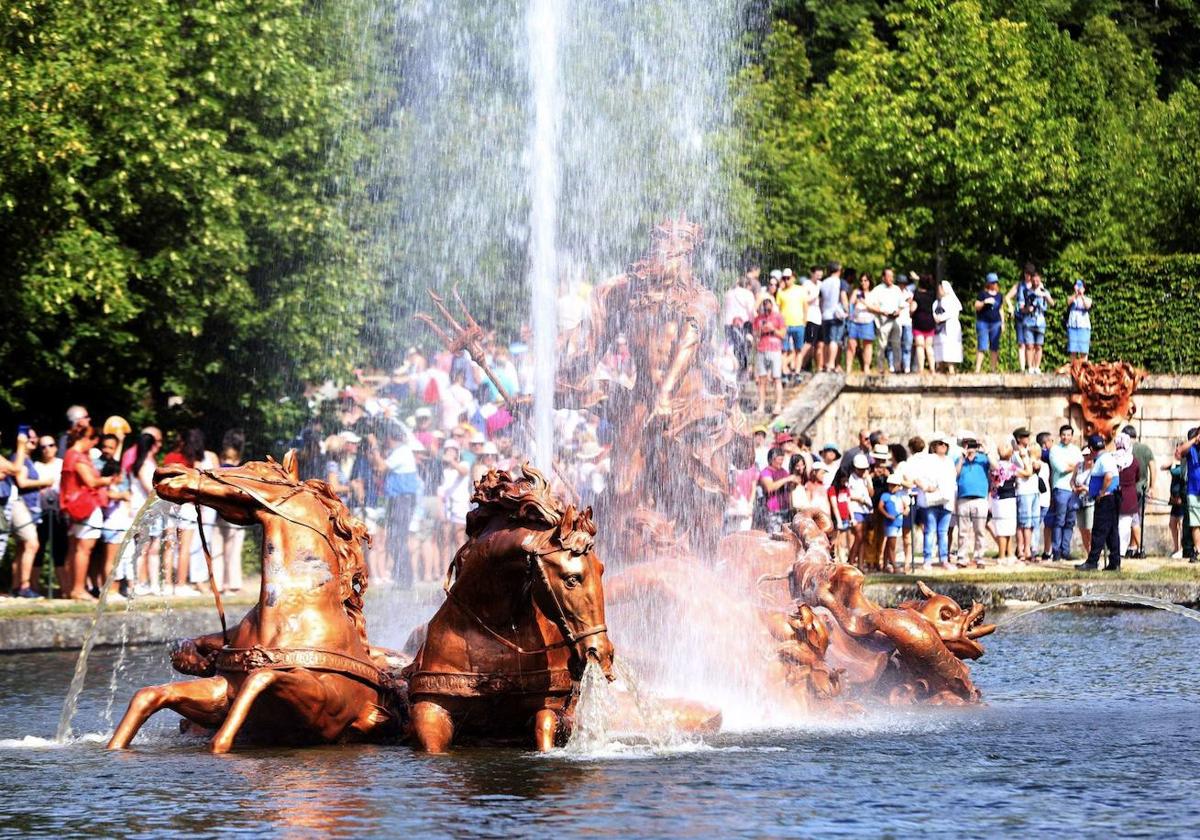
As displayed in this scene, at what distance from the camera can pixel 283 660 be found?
1030 centimetres

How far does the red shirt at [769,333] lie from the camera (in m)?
27.9

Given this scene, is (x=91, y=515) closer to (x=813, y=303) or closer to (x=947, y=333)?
(x=813, y=303)

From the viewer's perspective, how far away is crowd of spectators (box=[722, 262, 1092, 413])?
28.5 meters

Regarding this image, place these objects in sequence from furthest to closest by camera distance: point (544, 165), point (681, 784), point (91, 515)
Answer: point (91, 515), point (544, 165), point (681, 784)

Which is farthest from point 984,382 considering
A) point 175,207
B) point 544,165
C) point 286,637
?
point 286,637

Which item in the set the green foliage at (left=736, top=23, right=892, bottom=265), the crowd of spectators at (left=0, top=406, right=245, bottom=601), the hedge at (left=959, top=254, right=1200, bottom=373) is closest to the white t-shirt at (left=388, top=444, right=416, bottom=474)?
the crowd of spectators at (left=0, top=406, right=245, bottom=601)

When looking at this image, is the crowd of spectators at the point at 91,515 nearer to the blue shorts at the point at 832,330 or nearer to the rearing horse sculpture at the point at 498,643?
the rearing horse sculpture at the point at 498,643

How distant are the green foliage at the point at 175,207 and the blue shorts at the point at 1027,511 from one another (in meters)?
8.31

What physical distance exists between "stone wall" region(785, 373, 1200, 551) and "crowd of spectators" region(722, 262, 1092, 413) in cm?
38

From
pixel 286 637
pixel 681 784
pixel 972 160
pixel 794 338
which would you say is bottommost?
pixel 681 784

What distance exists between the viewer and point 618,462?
1241cm

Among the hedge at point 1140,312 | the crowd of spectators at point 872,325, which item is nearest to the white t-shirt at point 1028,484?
the crowd of spectators at point 872,325

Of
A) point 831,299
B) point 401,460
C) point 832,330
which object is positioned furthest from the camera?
point 832,330

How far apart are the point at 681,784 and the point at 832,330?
21.3 meters
